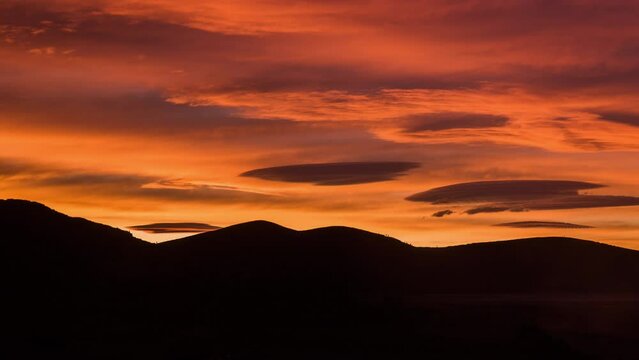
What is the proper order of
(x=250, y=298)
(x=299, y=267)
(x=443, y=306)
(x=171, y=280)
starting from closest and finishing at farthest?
(x=250, y=298)
(x=443, y=306)
(x=171, y=280)
(x=299, y=267)

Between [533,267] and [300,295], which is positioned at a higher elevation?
[533,267]

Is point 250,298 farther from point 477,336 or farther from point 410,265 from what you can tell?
point 410,265

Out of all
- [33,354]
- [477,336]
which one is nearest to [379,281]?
[477,336]

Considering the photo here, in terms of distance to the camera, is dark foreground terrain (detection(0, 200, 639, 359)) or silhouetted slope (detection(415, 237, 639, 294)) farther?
silhouetted slope (detection(415, 237, 639, 294))

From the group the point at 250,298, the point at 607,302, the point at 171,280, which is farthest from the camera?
the point at 607,302

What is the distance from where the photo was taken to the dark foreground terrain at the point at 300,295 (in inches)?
2299

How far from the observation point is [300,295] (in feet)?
253

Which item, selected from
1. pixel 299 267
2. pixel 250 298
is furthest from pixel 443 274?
pixel 250 298

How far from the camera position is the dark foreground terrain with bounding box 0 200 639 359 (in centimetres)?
5841

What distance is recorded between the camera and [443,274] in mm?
123000

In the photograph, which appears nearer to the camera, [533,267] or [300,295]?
[300,295]

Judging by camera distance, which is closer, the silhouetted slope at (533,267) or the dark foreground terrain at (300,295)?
the dark foreground terrain at (300,295)

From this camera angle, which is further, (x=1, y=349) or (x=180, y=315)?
(x=180, y=315)

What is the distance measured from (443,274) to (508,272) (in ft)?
32.5
